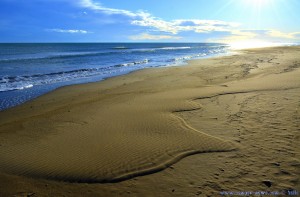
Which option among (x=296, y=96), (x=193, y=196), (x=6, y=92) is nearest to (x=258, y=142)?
(x=193, y=196)

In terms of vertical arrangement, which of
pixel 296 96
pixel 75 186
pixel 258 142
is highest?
pixel 296 96

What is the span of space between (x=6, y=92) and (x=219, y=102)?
1069cm

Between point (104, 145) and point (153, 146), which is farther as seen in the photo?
point (104, 145)

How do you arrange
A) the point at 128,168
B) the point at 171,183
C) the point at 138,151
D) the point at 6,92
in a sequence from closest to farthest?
the point at 171,183
the point at 128,168
the point at 138,151
the point at 6,92

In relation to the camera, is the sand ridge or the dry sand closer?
the dry sand

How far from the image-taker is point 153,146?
6059 mm

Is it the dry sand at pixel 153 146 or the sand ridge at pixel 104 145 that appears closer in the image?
the dry sand at pixel 153 146

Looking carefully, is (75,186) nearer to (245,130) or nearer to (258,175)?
(258,175)

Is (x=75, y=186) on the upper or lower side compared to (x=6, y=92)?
lower

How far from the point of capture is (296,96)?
31.9 ft

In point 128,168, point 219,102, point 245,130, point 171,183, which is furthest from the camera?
point 219,102

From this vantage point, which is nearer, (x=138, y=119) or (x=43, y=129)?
(x=43, y=129)

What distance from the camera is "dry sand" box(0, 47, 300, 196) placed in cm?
454

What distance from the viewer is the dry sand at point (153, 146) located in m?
4.54
